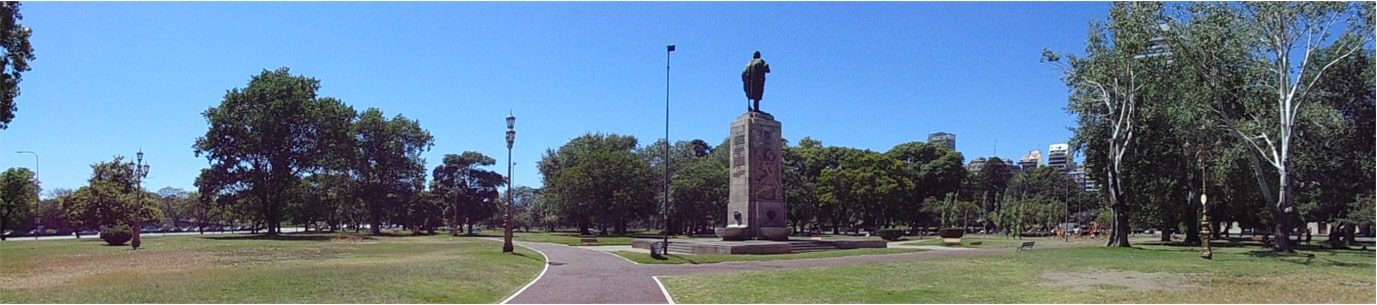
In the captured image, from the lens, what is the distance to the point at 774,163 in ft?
125

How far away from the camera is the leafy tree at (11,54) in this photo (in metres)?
25.6

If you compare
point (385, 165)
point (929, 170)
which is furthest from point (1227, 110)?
point (385, 165)

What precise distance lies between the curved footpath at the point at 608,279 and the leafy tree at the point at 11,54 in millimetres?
17727

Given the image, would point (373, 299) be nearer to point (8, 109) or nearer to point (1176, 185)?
point (8, 109)

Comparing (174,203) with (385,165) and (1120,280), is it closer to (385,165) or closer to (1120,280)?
(385,165)

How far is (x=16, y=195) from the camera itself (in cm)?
6456

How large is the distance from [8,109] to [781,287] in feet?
85.1

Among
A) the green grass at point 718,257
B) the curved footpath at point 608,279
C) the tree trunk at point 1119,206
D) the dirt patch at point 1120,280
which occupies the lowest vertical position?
the green grass at point 718,257

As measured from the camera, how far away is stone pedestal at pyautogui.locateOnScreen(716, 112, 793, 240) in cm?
3691

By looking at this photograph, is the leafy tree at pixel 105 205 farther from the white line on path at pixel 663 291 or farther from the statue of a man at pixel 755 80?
the white line on path at pixel 663 291

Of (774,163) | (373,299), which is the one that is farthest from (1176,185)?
(373,299)

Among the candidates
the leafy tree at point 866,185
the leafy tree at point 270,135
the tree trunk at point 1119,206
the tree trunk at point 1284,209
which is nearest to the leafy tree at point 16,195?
the leafy tree at point 270,135

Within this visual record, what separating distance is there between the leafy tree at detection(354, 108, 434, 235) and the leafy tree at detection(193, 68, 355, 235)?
1059 centimetres

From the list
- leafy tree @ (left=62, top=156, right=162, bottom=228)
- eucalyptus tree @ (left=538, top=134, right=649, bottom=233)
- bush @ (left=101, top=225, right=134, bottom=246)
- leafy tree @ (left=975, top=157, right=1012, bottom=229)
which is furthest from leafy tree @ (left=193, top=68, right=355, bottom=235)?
leafy tree @ (left=975, top=157, right=1012, bottom=229)
